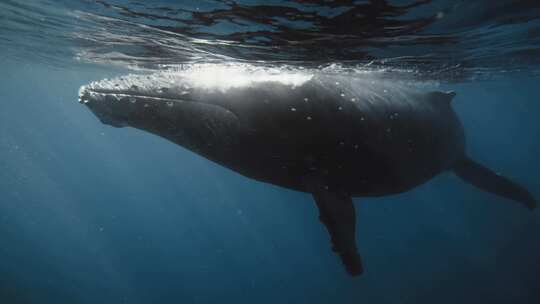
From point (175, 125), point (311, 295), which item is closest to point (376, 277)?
point (311, 295)

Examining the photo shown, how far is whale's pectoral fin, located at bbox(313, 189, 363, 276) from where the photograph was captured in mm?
5238

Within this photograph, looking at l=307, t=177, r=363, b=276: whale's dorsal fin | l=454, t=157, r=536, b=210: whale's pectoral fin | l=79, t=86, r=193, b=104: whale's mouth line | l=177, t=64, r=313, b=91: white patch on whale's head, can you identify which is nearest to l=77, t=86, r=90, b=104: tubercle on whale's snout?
l=79, t=86, r=193, b=104: whale's mouth line

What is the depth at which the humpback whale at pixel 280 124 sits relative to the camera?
Answer: 4.86 meters

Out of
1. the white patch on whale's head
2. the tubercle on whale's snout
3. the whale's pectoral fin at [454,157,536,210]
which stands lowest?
the whale's pectoral fin at [454,157,536,210]

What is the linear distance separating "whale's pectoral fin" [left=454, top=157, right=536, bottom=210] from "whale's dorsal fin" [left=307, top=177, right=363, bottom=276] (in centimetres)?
708

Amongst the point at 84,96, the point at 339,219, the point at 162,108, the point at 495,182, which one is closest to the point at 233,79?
the point at 162,108

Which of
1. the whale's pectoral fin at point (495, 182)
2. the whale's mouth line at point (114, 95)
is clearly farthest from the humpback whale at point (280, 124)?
the whale's pectoral fin at point (495, 182)

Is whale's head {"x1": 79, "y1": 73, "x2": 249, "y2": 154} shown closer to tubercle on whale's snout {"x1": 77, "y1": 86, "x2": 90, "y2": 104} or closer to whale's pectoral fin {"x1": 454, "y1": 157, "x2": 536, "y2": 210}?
tubercle on whale's snout {"x1": 77, "y1": 86, "x2": 90, "y2": 104}

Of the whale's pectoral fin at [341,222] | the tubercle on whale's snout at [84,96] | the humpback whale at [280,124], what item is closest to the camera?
the tubercle on whale's snout at [84,96]

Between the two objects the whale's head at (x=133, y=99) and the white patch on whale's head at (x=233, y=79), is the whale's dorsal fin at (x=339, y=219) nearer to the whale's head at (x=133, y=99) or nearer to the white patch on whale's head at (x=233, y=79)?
the white patch on whale's head at (x=233, y=79)

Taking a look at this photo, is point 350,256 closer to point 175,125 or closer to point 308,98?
point 308,98

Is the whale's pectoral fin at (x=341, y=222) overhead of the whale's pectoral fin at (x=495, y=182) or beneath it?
overhead

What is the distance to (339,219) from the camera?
17.4 ft

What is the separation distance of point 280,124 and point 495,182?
31.2 feet
